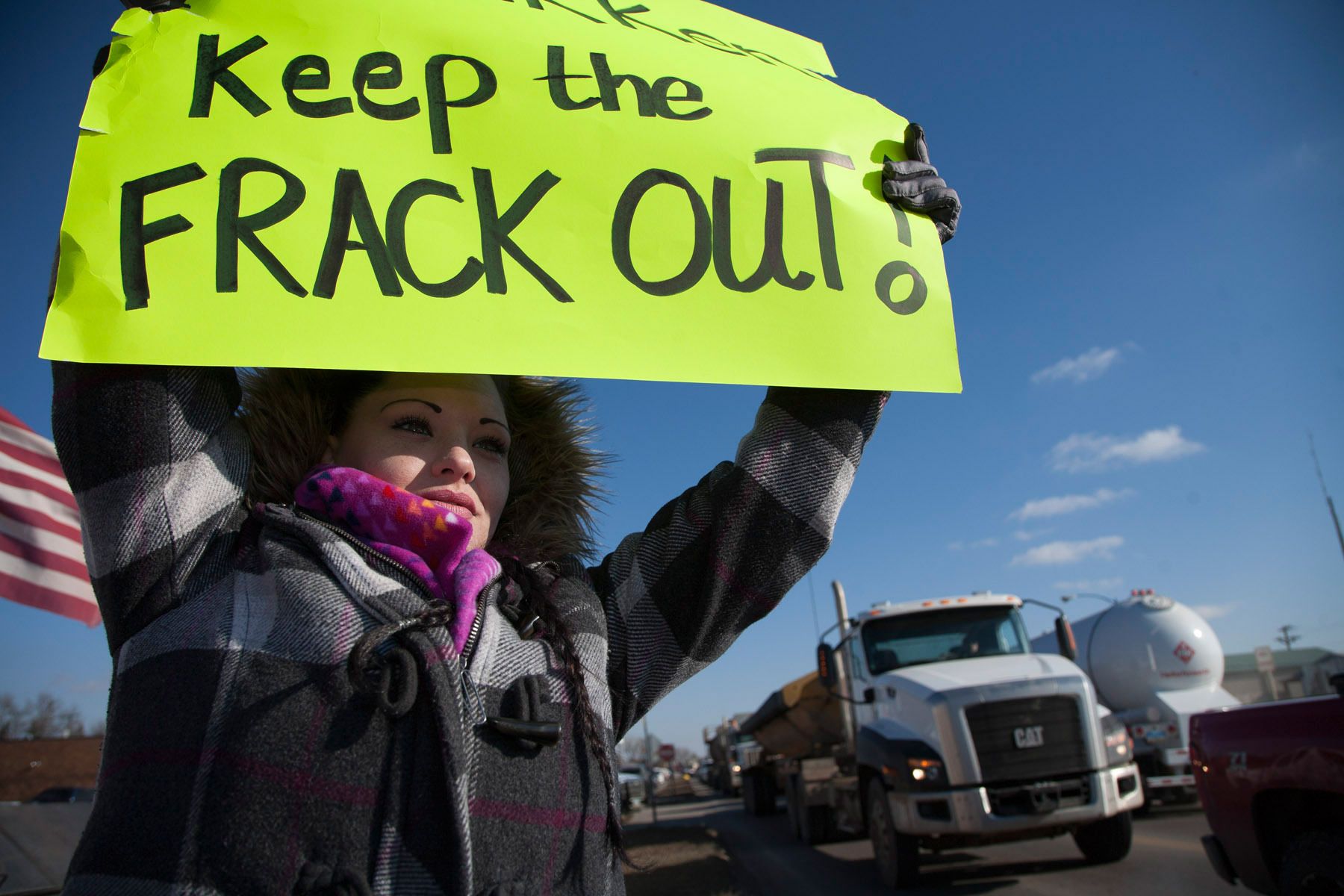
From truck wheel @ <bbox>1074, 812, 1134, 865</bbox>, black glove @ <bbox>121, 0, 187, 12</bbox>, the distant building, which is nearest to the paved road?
truck wheel @ <bbox>1074, 812, 1134, 865</bbox>

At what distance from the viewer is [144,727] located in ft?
3.57

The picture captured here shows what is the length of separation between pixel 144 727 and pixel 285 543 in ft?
0.98

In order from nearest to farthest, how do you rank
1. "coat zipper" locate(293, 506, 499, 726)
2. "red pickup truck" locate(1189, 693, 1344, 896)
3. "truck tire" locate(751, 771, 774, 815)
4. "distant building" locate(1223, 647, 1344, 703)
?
"coat zipper" locate(293, 506, 499, 726) < "red pickup truck" locate(1189, 693, 1344, 896) < "truck tire" locate(751, 771, 774, 815) < "distant building" locate(1223, 647, 1344, 703)

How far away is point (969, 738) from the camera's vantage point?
24.1ft

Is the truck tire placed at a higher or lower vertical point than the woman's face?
lower

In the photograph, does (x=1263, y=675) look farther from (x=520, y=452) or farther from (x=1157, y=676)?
(x=520, y=452)

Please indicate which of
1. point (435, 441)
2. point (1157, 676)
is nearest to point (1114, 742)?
point (1157, 676)

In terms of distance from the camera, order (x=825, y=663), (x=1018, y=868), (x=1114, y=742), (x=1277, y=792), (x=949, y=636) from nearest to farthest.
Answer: (x=1277, y=792)
(x=1114, y=742)
(x=1018, y=868)
(x=949, y=636)
(x=825, y=663)

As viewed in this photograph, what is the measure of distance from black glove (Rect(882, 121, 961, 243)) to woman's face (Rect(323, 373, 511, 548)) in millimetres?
906

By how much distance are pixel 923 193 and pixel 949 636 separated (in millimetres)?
7931

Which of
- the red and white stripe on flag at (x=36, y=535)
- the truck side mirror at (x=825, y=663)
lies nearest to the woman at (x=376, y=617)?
the red and white stripe on flag at (x=36, y=535)

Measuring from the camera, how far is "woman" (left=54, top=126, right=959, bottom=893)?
104 centimetres

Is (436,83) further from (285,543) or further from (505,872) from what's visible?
(505,872)

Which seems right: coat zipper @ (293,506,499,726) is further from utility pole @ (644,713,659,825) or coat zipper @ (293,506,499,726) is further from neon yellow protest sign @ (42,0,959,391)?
utility pole @ (644,713,659,825)
